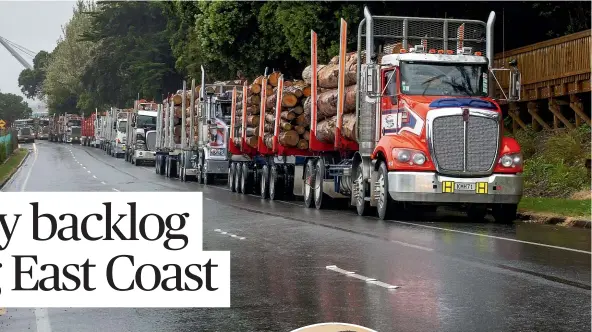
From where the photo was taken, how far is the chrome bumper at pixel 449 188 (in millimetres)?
21188

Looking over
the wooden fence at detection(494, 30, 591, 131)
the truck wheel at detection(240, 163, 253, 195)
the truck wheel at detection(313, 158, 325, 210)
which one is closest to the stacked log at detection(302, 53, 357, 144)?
the truck wheel at detection(313, 158, 325, 210)

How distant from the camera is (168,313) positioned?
33.8 ft

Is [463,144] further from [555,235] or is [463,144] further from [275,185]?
[275,185]

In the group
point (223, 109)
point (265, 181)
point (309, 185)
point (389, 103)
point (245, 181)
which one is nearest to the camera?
point (389, 103)

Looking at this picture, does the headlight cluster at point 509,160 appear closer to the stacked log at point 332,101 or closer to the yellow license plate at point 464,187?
the yellow license plate at point 464,187

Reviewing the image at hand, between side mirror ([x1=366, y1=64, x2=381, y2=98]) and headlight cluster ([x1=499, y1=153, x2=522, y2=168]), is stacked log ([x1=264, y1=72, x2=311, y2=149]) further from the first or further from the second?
headlight cluster ([x1=499, y1=153, x2=522, y2=168])

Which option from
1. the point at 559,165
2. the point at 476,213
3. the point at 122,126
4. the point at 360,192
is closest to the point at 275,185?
the point at 360,192

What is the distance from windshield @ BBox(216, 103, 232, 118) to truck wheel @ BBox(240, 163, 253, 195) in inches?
165

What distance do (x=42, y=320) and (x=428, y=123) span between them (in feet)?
40.3

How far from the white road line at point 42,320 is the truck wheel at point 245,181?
2404cm

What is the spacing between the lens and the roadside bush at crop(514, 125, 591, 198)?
26125mm

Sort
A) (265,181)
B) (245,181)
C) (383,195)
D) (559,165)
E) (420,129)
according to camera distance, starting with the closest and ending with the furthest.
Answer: (420,129) < (383,195) < (559,165) < (265,181) < (245,181)

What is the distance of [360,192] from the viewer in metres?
23.8


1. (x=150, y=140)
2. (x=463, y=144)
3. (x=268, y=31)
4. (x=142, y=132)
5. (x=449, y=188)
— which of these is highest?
(x=268, y=31)
